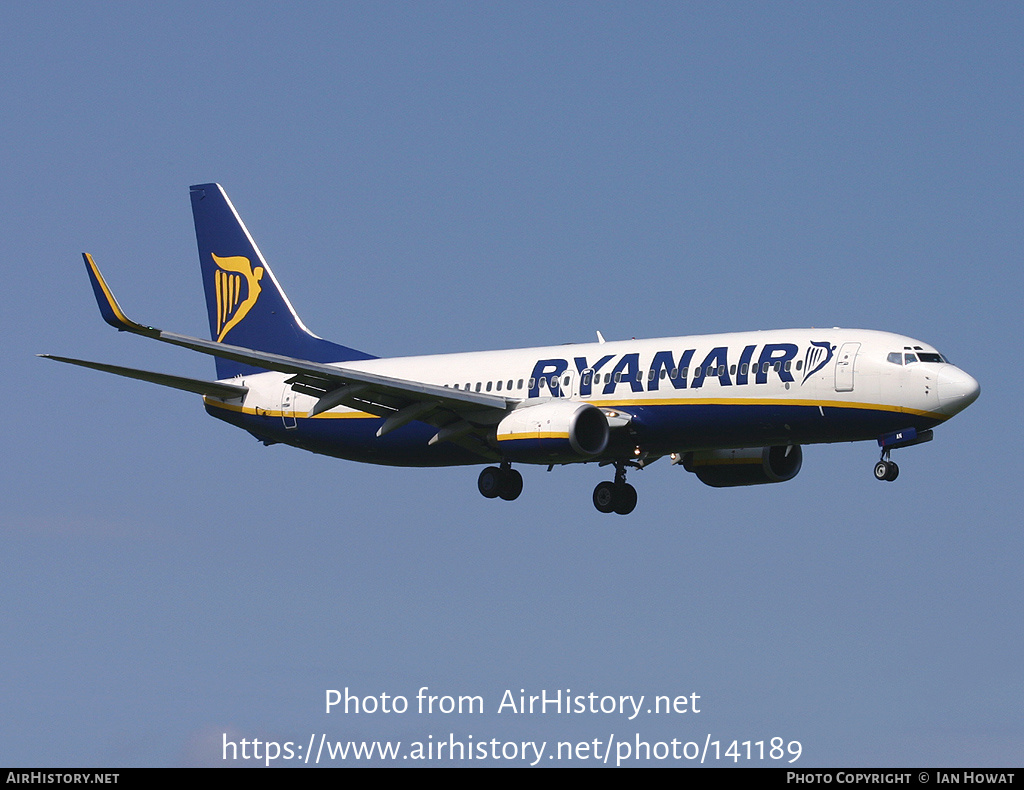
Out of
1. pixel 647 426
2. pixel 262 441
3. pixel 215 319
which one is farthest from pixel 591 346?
pixel 215 319

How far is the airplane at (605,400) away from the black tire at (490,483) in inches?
1.9

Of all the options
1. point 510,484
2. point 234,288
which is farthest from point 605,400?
point 234,288

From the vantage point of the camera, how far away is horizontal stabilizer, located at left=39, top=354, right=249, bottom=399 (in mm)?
49938

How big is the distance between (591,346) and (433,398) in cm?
547

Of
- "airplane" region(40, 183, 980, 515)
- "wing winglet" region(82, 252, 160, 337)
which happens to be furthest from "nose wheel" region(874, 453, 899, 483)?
"wing winglet" region(82, 252, 160, 337)

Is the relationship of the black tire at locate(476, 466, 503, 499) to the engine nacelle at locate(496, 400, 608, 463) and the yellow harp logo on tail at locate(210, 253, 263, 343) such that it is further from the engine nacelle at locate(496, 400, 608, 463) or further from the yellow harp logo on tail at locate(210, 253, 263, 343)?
the yellow harp logo on tail at locate(210, 253, 263, 343)

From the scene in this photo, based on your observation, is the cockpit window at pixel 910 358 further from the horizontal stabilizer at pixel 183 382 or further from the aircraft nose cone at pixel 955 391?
the horizontal stabilizer at pixel 183 382

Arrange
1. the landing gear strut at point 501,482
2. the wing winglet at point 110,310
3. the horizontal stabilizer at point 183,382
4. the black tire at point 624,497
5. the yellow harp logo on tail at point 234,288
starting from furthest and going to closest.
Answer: the yellow harp logo on tail at point 234,288
the black tire at point 624,497
the landing gear strut at point 501,482
the horizontal stabilizer at point 183,382
the wing winglet at point 110,310

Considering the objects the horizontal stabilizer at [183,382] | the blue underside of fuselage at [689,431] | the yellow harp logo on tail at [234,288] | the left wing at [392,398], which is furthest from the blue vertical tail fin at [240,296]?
the left wing at [392,398]

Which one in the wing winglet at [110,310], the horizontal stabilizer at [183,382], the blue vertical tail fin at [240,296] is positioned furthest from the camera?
the blue vertical tail fin at [240,296]

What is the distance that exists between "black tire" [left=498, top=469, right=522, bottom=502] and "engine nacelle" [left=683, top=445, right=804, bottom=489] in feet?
19.7

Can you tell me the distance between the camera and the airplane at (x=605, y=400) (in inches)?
1781

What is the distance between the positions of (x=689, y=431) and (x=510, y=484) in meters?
6.98
